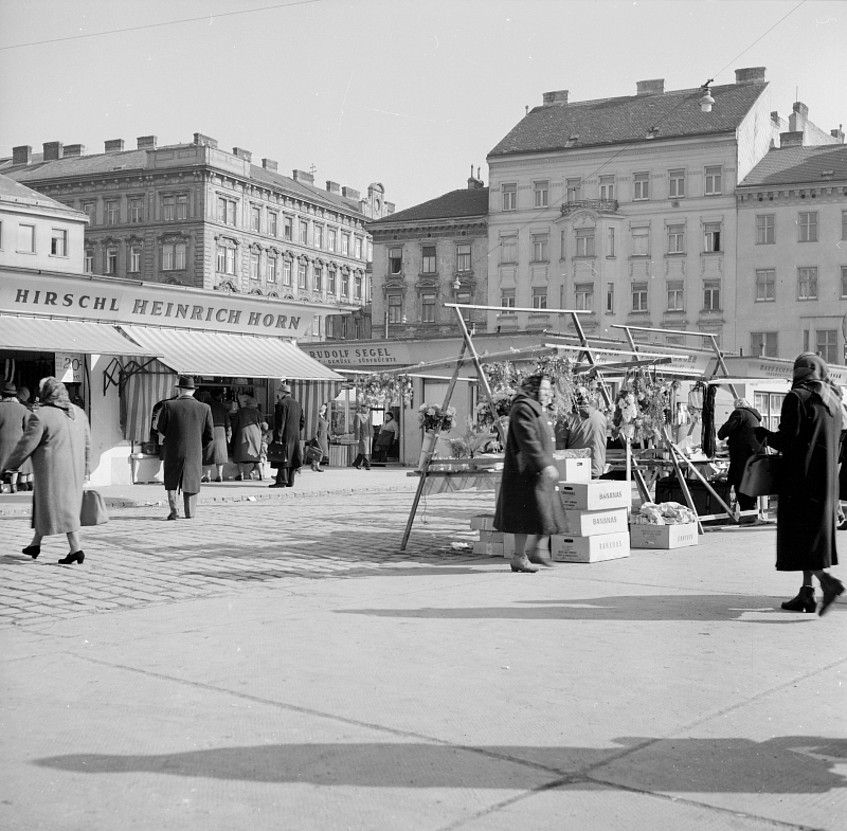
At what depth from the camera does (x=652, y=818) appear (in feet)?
13.4

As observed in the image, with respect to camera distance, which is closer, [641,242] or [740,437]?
[740,437]

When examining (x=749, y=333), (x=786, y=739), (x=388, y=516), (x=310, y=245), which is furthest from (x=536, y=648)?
(x=310, y=245)

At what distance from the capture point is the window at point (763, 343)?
205 ft

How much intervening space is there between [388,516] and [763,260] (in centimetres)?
5072

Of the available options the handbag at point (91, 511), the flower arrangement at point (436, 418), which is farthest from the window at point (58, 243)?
the handbag at point (91, 511)

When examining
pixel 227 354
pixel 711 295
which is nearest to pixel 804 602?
pixel 227 354

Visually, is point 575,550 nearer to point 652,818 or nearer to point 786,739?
point 786,739

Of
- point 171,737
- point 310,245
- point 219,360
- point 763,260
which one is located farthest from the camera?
point 310,245

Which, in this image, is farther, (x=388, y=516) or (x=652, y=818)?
(x=388, y=516)

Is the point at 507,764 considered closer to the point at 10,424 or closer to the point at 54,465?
the point at 54,465

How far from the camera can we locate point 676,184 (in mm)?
63906

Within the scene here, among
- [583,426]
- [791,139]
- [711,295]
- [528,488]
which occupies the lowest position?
[528,488]

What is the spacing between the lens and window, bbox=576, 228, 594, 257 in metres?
65.1

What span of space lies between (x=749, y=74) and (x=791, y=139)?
468 cm
